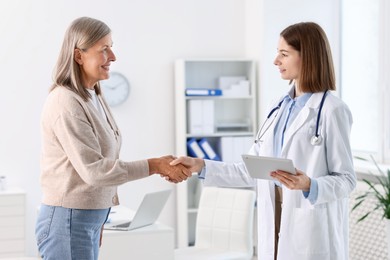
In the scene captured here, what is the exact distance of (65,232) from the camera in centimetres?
243

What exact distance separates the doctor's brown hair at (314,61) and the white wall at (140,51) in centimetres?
320

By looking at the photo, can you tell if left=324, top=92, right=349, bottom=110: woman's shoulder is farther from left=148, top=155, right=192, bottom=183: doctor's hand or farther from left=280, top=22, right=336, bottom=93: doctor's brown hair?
left=148, top=155, right=192, bottom=183: doctor's hand

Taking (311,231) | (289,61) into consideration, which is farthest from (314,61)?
(311,231)

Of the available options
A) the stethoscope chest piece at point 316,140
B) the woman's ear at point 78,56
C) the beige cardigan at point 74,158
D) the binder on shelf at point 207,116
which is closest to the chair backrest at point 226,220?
the binder on shelf at point 207,116

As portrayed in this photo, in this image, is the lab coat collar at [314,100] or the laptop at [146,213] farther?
the laptop at [146,213]

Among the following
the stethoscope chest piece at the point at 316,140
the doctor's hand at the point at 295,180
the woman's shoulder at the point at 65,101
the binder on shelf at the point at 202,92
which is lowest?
the doctor's hand at the point at 295,180

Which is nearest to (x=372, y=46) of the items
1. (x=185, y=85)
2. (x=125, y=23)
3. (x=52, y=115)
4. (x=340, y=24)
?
(x=340, y=24)

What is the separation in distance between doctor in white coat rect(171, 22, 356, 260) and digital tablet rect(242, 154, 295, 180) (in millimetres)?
37

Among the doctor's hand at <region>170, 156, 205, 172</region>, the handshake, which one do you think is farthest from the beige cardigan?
the doctor's hand at <region>170, 156, 205, 172</region>

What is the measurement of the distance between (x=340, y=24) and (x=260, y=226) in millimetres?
3694

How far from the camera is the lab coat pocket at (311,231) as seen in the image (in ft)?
8.48

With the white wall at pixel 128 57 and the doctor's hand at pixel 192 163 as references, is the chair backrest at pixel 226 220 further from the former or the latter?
the white wall at pixel 128 57

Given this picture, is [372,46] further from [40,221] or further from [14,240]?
[40,221]

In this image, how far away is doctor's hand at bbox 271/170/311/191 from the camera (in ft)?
8.21
